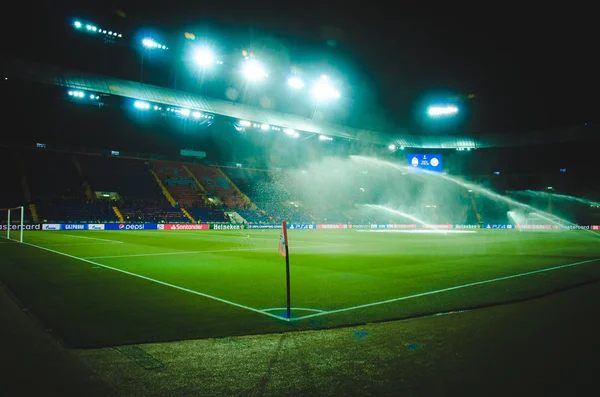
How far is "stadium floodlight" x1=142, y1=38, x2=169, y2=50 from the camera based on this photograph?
2672cm

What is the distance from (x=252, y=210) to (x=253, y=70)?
2394cm

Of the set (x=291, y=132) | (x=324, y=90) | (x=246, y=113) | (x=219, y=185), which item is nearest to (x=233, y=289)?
(x=324, y=90)

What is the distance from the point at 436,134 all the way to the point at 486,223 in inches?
750

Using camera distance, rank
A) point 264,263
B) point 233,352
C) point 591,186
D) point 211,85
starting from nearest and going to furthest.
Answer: point 233,352 < point 264,263 < point 211,85 < point 591,186

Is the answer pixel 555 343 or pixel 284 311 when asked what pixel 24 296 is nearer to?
pixel 284 311

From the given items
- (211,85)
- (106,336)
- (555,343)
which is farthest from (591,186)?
(106,336)

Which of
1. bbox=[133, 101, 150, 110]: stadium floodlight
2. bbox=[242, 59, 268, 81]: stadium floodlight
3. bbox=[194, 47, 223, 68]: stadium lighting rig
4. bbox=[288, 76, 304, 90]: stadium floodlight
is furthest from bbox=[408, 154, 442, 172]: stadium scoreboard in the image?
bbox=[133, 101, 150, 110]: stadium floodlight

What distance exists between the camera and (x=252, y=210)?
50.7m

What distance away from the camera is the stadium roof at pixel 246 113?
26.5 meters

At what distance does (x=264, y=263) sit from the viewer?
13898mm

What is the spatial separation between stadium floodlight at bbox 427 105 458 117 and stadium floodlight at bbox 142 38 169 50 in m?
36.3

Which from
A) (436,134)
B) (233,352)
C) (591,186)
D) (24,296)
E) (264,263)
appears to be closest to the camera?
(233,352)

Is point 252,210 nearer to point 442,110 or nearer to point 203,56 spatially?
point 203,56

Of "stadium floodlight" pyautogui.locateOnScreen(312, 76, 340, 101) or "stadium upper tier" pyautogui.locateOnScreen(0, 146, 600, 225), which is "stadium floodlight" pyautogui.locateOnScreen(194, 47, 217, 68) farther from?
"stadium upper tier" pyautogui.locateOnScreen(0, 146, 600, 225)
